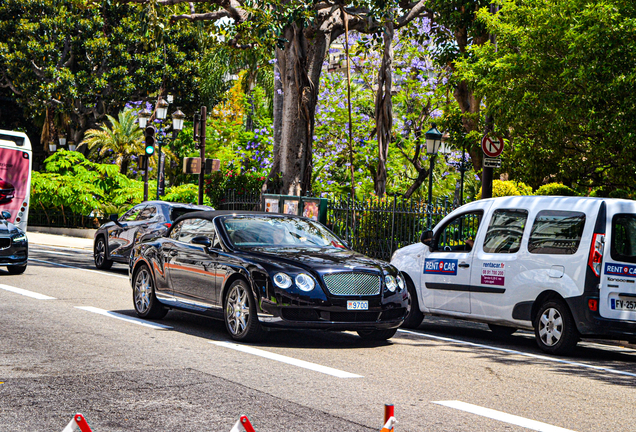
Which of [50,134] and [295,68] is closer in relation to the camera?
[295,68]

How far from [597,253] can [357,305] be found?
2773mm

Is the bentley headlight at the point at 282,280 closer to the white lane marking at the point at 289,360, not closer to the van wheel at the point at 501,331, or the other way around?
the white lane marking at the point at 289,360

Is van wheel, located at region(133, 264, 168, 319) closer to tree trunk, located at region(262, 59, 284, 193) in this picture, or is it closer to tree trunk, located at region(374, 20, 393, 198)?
tree trunk, located at region(374, 20, 393, 198)

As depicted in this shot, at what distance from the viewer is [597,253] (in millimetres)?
9102

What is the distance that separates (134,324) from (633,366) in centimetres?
603

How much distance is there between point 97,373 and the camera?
23.2 ft

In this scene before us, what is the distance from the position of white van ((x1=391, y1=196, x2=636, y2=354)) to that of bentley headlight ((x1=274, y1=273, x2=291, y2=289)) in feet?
9.57

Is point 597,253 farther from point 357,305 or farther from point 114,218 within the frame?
point 114,218

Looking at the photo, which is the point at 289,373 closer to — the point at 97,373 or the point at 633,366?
the point at 97,373

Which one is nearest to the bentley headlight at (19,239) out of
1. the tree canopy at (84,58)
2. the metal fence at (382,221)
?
the metal fence at (382,221)

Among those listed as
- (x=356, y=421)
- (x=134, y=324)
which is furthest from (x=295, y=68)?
(x=356, y=421)

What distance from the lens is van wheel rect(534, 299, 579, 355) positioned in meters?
9.25

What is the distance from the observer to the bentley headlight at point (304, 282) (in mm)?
8727

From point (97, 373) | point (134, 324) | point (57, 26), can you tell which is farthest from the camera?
point (57, 26)
